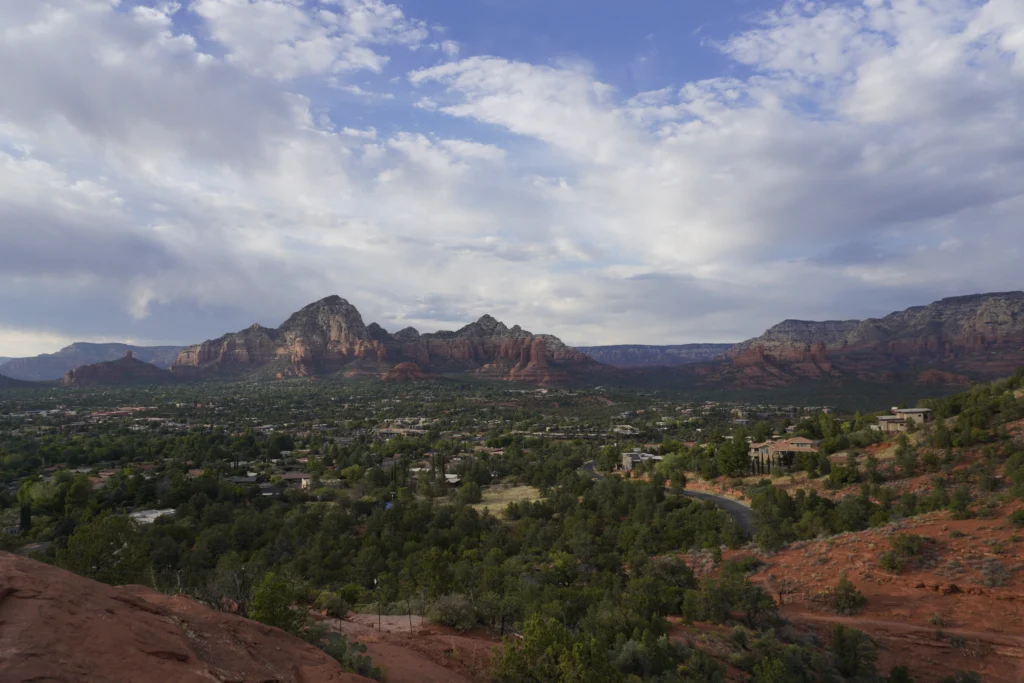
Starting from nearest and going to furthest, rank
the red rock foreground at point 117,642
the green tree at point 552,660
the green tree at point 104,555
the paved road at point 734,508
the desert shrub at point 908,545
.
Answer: the red rock foreground at point 117,642
the green tree at point 552,660
the green tree at point 104,555
the desert shrub at point 908,545
the paved road at point 734,508

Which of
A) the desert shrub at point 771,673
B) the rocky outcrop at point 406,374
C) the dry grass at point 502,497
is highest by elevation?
the rocky outcrop at point 406,374

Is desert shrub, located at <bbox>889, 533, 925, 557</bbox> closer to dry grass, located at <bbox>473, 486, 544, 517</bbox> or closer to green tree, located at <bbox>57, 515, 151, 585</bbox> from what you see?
dry grass, located at <bbox>473, 486, 544, 517</bbox>

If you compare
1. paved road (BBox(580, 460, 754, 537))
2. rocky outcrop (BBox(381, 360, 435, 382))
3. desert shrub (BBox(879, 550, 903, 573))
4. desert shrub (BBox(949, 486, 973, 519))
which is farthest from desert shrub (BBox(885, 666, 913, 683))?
rocky outcrop (BBox(381, 360, 435, 382))

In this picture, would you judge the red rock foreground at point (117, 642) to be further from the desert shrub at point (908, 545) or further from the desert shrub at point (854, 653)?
the desert shrub at point (908, 545)

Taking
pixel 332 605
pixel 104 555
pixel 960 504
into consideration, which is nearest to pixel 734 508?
pixel 960 504

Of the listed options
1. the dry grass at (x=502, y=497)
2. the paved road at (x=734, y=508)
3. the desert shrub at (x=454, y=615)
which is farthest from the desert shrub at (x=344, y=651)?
the dry grass at (x=502, y=497)

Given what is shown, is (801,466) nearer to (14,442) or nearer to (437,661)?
(437,661)

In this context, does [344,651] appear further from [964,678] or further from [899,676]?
[964,678]
